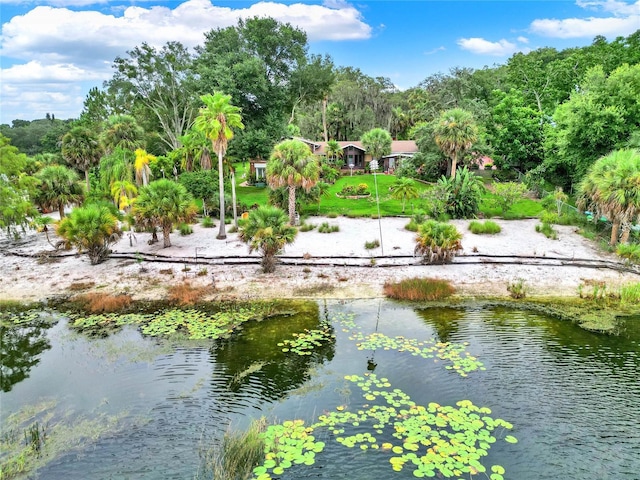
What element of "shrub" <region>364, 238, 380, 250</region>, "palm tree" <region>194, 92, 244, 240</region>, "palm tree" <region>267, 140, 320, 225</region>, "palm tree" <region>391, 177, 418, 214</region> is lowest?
"shrub" <region>364, 238, 380, 250</region>

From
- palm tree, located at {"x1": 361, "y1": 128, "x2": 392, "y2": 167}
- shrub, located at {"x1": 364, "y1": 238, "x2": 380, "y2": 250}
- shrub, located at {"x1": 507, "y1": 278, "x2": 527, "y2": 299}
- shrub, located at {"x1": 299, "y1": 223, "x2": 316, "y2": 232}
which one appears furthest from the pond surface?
palm tree, located at {"x1": 361, "y1": 128, "x2": 392, "y2": 167}

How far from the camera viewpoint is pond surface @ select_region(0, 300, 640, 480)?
305 inches

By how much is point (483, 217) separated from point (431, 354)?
19.1m

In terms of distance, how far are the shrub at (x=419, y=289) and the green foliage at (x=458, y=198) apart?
11869mm

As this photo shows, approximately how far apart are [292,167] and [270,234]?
891 centimetres

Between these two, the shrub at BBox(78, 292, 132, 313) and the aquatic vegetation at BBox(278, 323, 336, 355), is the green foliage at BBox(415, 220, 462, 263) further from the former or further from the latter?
the shrub at BBox(78, 292, 132, 313)

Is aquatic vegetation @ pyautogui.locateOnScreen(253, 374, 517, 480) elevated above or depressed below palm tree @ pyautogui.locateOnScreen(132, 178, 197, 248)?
below

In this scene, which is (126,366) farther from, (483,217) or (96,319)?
(483,217)

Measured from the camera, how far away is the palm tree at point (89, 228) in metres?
19.0

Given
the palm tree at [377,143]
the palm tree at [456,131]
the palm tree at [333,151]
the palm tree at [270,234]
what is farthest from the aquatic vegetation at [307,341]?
the palm tree at [377,143]

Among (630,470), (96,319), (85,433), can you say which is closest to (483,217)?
(630,470)

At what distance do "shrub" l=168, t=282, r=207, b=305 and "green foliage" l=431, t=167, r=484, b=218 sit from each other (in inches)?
688

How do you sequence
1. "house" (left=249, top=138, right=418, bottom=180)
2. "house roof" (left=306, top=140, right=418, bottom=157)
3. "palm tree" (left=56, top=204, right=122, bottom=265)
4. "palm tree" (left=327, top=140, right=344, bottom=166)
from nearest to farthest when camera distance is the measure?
"palm tree" (left=56, top=204, right=122, bottom=265) → "palm tree" (left=327, top=140, right=344, bottom=166) → "house" (left=249, top=138, right=418, bottom=180) → "house roof" (left=306, top=140, right=418, bottom=157)

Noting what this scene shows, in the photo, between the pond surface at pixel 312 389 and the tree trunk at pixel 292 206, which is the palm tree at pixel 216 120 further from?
the pond surface at pixel 312 389
